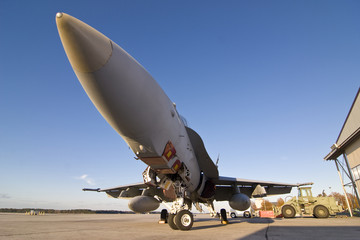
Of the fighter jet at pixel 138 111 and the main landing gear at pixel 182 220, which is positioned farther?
the main landing gear at pixel 182 220

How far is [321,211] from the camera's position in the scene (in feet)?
44.2

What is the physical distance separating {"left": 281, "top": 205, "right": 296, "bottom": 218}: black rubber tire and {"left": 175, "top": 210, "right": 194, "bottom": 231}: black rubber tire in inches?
482

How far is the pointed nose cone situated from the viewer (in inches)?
123

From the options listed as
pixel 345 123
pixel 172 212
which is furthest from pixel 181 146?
pixel 345 123

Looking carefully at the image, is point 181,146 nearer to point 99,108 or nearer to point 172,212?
point 172,212

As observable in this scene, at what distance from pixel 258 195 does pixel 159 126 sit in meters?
8.77

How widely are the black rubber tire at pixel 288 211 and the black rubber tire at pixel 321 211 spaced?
1434 mm

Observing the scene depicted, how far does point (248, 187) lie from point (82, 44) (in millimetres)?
13051

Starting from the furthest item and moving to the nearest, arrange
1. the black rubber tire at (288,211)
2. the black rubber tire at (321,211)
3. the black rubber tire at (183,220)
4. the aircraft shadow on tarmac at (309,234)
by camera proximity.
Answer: the black rubber tire at (288,211) → the black rubber tire at (321,211) → the black rubber tire at (183,220) → the aircraft shadow on tarmac at (309,234)

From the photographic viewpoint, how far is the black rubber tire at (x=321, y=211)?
520 inches

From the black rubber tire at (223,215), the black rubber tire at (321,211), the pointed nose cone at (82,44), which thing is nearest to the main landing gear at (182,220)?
the black rubber tire at (223,215)

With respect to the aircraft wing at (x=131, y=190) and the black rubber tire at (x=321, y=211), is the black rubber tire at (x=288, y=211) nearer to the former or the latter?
the black rubber tire at (x=321, y=211)

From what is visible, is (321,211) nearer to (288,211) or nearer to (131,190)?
(288,211)

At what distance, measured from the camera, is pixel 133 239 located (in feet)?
13.9
